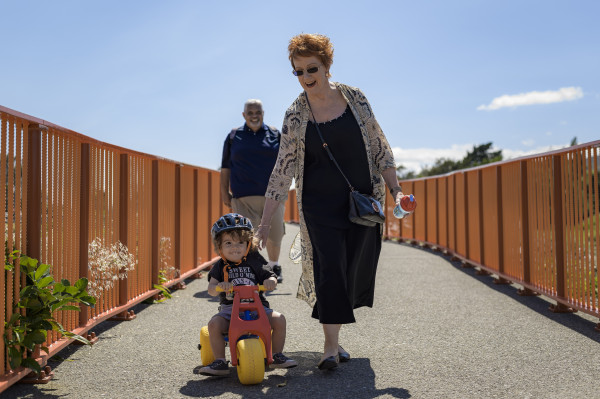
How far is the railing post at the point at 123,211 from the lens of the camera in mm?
5902

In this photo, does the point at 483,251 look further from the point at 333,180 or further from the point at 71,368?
the point at 71,368

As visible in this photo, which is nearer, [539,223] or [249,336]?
[249,336]

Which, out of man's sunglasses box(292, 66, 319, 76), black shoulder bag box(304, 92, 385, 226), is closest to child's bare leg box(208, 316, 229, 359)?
black shoulder bag box(304, 92, 385, 226)

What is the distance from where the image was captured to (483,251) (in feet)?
31.1

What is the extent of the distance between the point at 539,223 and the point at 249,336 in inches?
163

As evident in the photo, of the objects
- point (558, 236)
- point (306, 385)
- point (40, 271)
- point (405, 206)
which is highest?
point (405, 206)

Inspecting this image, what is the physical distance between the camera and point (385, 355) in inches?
180

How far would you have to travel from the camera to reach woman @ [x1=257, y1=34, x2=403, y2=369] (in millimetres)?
4219

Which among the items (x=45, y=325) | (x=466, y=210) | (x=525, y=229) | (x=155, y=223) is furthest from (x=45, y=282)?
(x=466, y=210)

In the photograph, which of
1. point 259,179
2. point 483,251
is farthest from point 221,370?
point 483,251

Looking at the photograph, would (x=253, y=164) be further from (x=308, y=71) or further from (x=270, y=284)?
(x=270, y=284)

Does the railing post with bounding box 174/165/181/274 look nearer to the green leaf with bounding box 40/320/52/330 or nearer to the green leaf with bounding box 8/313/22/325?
the green leaf with bounding box 40/320/52/330

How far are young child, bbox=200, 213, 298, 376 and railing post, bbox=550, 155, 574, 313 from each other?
3314 mm

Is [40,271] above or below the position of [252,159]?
below
